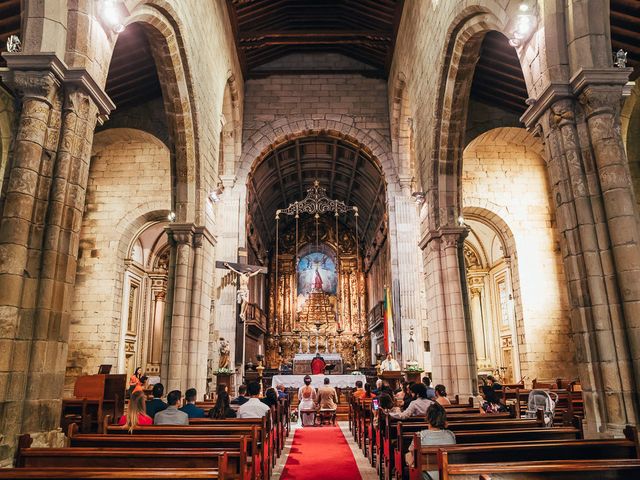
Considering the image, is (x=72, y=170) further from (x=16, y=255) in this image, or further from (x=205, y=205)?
(x=205, y=205)

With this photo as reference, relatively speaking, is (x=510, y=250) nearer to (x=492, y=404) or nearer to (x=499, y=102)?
(x=499, y=102)

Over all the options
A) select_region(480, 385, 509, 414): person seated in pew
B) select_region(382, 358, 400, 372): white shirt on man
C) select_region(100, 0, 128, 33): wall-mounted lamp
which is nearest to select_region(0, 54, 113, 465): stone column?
select_region(100, 0, 128, 33): wall-mounted lamp

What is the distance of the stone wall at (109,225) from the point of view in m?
11.8

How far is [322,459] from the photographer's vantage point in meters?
7.00

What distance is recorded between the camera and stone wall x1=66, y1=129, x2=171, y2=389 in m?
11.8

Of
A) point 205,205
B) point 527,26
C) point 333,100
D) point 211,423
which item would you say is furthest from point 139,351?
point 527,26

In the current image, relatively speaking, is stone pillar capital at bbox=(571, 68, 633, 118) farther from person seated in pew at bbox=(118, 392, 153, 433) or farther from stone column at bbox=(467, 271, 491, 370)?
stone column at bbox=(467, 271, 491, 370)

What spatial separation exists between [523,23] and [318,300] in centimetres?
1854

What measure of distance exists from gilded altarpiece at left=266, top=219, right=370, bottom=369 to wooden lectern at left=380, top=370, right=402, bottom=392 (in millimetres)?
9606

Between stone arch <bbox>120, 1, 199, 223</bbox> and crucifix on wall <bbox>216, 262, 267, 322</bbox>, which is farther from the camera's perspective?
crucifix on wall <bbox>216, 262, 267, 322</bbox>

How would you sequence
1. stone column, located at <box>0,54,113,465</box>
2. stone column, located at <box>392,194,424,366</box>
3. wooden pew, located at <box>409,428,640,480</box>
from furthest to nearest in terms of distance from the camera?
stone column, located at <box>392,194,424,366</box> < stone column, located at <box>0,54,113,465</box> < wooden pew, located at <box>409,428,640,480</box>

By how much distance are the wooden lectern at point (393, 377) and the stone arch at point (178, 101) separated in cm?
580

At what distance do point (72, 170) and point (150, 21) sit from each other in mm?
4224

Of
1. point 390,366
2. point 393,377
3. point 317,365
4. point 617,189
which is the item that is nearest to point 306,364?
point 317,365
